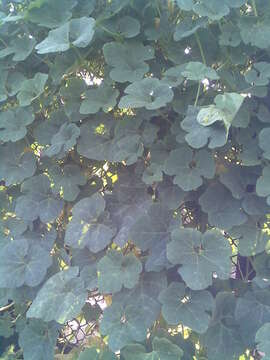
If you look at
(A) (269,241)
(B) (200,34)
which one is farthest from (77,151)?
(A) (269,241)

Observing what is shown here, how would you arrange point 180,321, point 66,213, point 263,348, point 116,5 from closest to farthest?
point 263,348
point 180,321
point 116,5
point 66,213

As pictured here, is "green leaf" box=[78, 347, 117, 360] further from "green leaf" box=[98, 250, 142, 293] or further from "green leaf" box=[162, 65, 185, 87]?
"green leaf" box=[162, 65, 185, 87]

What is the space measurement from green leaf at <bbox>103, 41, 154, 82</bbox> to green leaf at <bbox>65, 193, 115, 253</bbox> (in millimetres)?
336

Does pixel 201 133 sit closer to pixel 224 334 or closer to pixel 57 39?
pixel 57 39

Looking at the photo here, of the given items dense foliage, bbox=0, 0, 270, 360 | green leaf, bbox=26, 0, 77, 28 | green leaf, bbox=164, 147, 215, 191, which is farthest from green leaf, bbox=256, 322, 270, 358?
green leaf, bbox=26, 0, 77, 28

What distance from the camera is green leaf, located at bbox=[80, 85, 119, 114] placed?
47.6 inches

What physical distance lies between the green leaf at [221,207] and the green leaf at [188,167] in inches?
2.8

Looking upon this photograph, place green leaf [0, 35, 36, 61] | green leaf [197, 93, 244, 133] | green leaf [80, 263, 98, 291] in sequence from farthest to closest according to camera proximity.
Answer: green leaf [0, 35, 36, 61] < green leaf [80, 263, 98, 291] < green leaf [197, 93, 244, 133]

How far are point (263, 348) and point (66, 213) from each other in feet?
2.34

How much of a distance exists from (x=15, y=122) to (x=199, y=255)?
0.68m

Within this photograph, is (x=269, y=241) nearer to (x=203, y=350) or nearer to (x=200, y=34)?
(x=203, y=350)

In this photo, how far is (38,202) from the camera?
1.33 meters

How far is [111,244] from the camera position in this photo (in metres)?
1.27

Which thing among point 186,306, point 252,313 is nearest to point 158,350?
point 186,306
